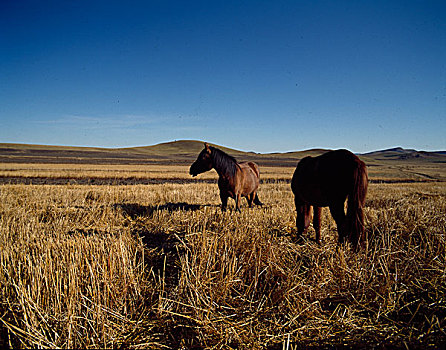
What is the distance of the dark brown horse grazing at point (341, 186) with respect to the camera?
12.0 ft

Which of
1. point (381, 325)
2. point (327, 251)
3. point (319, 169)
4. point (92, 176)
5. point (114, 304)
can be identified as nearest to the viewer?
point (381, 325)

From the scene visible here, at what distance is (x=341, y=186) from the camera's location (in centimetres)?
380

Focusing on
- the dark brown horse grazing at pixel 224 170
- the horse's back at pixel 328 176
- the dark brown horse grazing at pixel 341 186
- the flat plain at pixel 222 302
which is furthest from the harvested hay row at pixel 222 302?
the dark brown horse grazing at pixel 224 170

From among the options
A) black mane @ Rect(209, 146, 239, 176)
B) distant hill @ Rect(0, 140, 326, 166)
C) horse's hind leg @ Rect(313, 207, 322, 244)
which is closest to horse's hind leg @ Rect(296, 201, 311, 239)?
horse's hind leg @ Rect(313, 207, 322, 244)

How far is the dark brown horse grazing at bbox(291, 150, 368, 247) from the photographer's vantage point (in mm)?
3652

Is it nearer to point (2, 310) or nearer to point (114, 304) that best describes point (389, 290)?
point (114, 304)

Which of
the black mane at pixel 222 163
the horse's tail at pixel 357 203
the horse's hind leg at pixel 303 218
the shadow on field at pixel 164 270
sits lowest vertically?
the shadow on field at pixel 164 270

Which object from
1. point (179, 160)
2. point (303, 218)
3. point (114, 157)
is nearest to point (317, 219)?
point (303, 218)

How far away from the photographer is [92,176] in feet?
86.2

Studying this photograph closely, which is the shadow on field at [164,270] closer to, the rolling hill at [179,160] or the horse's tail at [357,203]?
the horse's tail at [357,203]

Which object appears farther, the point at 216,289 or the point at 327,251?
the point at 327,251

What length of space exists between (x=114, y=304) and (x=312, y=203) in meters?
3.70

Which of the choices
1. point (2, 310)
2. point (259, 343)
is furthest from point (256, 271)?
point (2, 310)

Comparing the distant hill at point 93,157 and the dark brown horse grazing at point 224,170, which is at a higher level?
the distant hill at point 93,157
